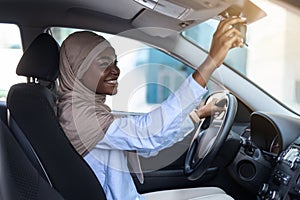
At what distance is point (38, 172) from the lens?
4.51ft

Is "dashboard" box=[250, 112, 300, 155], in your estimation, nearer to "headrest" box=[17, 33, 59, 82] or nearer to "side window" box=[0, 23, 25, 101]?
"headrest" box=[17, 33, 59, 82]

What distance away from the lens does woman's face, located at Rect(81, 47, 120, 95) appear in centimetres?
153

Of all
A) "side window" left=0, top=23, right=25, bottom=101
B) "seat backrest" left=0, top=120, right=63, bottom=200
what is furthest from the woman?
"side window" left=0, top=23, right=25, bottom=101

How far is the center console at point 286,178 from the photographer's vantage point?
5.72 feet

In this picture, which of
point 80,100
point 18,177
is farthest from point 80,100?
point 18,177

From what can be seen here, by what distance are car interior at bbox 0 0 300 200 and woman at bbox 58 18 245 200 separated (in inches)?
2.6

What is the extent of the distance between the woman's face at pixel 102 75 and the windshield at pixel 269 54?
35 centimetres

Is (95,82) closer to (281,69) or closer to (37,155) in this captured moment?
(37,155)

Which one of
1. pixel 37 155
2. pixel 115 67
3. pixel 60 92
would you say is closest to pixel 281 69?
pixel 115 67

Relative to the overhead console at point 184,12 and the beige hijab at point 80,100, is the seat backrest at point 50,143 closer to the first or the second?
the beige hijab at point 80,100

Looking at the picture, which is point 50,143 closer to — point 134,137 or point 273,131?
point 134,137

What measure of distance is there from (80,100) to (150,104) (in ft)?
2.27

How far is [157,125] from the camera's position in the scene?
4.68 ft

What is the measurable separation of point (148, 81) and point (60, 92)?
69cm
